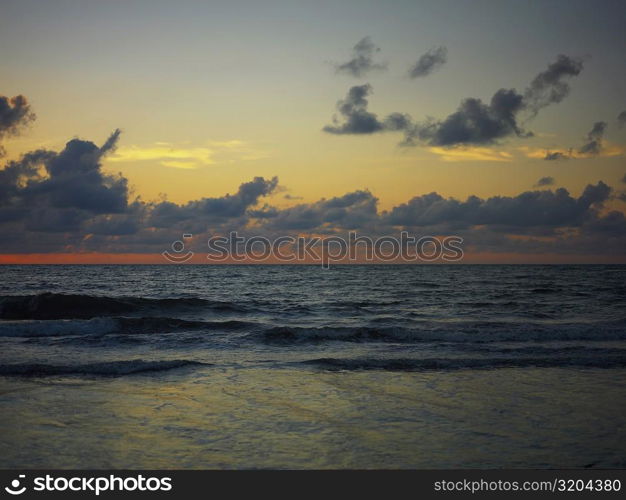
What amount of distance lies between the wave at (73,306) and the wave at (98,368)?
17431mm

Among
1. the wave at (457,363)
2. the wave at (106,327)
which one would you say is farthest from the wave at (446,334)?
the wave at (457,363)

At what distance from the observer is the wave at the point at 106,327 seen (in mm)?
23391

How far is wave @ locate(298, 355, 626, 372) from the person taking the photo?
49.0ft

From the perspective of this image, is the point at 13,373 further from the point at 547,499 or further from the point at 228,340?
the point at 547,499

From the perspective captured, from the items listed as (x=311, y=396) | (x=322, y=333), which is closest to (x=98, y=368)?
(x=311, y=396)

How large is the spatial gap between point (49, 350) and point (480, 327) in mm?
19553

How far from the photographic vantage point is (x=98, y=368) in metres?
14.5

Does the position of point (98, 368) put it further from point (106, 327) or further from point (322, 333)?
point (106, 327)

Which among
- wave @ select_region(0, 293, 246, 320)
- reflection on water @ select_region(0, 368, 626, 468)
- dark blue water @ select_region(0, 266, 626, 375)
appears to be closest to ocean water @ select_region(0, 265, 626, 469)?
reflection on water @ select_region(0, 368, 626, 468)

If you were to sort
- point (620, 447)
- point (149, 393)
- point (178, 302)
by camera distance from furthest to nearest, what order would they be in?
point (178, 302), point (149, 393), point (620, 447)

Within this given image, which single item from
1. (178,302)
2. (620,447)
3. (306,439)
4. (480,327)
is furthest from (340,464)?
(178,302)

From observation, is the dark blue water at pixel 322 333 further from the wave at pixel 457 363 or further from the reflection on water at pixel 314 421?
the reflection on water at pixel 314 421

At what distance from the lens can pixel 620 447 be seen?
779 centimetres

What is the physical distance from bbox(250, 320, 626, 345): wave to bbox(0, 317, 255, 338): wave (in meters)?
4.26
